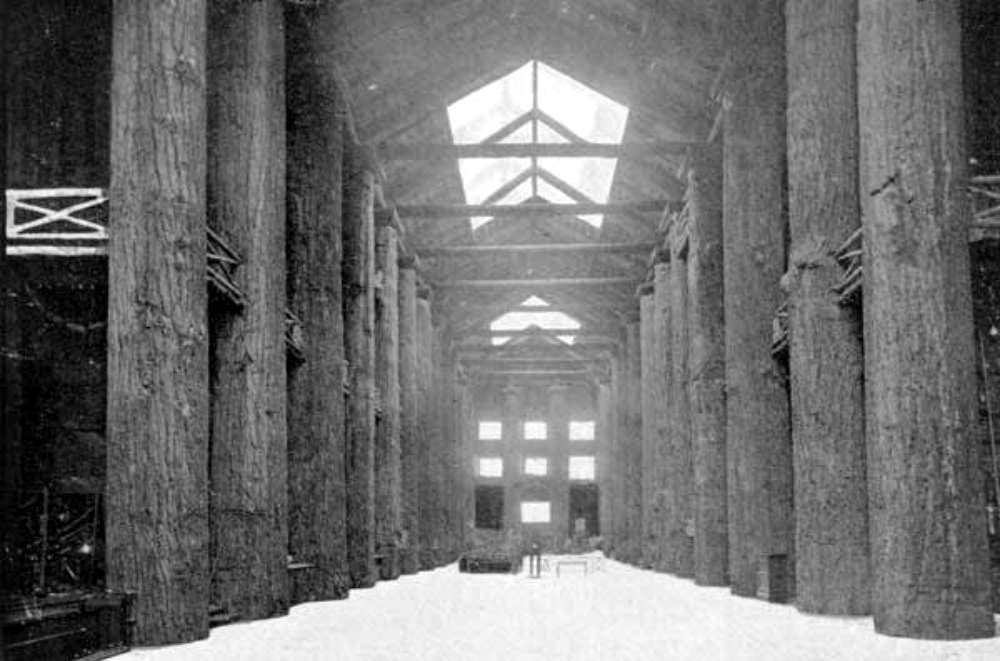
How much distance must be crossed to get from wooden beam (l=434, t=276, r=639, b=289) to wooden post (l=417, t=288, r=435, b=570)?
59.7 inches

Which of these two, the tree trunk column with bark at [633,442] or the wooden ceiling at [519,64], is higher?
the wooden ceiling at [519,64]

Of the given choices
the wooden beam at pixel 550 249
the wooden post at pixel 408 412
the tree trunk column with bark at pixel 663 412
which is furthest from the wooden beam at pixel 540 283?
the wooden post at pixel 408 412

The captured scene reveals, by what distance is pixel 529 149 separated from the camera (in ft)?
90.0

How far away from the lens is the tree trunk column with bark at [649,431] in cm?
3741

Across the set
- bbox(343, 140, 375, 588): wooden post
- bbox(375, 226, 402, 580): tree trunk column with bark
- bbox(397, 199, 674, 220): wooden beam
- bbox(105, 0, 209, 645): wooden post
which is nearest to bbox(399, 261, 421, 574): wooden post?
bbox(375, 226, 402, 580): tree trunk column with bark

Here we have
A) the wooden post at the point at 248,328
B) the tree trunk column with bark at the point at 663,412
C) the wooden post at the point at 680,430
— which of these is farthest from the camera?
the tree trunk column with bark at the point at 663,412

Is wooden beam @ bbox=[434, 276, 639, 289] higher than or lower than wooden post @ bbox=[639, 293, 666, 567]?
higher

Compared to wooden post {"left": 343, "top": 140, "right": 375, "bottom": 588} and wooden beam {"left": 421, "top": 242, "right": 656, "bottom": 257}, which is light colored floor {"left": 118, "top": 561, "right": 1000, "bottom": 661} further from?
wooden beam {"left": 421, "top": 242, "right": 656, "bottom": 257}

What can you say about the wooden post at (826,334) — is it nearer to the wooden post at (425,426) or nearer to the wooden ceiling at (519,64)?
the wooden ceiling at (519,64)

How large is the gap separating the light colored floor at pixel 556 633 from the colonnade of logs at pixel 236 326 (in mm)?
975

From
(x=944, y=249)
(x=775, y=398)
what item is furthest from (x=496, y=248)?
(x=944, y=249)

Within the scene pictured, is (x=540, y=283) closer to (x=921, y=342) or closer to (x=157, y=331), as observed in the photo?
(x=157, y=331)

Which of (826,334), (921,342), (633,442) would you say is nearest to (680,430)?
(826,334)

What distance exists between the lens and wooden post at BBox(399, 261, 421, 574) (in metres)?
35.0
